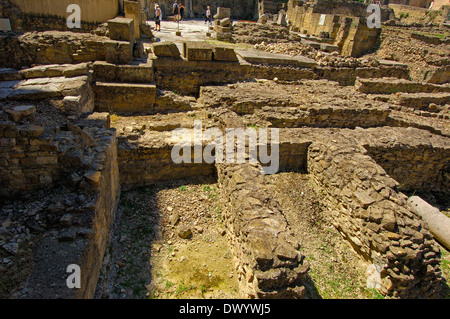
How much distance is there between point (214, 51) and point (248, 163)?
17.5 feet

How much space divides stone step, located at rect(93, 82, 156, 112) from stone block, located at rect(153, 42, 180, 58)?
150 cm

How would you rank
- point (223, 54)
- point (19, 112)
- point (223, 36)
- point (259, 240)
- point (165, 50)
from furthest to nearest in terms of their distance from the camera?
point (223, 36), point (223, 54), point (165, 50), point (19, 112), point (259, 240)

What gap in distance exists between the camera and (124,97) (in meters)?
7.34

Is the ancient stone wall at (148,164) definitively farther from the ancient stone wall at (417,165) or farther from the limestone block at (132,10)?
the limestone block at (132,10)

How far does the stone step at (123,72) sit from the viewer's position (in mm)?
7363

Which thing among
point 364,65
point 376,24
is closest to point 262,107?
point 364,65

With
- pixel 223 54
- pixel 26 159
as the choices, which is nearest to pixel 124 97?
pixel 223 54

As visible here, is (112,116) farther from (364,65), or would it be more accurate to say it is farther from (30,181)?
(364,65)

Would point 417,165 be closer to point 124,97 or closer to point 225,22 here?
point 124,97

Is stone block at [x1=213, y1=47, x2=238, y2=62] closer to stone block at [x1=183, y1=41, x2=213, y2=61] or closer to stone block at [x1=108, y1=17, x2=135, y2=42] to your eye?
stone block at [x1=183, y1=41, x2=213, y2=61]

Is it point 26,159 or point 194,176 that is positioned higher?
point 26,159

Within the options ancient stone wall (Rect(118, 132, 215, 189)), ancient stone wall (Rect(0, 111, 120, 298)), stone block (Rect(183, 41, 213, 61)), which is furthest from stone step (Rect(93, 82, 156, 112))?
ancient stone wall (Rect(0, 111, 120, 298))

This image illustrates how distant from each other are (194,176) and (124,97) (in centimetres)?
318

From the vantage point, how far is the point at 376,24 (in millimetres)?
16250
